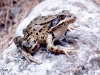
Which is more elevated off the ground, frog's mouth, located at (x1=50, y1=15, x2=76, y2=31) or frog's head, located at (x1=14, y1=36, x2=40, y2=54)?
frog's mouth, located at (x1=50, y1=15, x2=76, y2=31)

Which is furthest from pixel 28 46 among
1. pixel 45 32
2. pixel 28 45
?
pixel 45 32

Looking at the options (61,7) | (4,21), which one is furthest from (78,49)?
(4,21)

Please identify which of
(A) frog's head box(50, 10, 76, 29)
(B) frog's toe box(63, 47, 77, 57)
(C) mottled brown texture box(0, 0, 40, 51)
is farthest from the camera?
(C) mottled brown texture box(0, 0, 40, 51)

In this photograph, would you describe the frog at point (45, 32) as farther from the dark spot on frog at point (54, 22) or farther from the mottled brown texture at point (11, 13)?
the mottled brown texture at point (11, 13)

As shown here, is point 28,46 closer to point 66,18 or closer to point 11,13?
point 66,18

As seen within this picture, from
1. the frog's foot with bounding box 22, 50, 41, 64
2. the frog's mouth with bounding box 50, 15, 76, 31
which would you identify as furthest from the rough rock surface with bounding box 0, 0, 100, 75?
the frog's mouth with bounding box 50, 15, 76, 31

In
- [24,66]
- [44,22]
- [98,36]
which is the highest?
[44,22]

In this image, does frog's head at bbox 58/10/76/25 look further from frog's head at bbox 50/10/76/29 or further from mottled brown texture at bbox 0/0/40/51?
mottled brown texture at bbox 0/0/40/51

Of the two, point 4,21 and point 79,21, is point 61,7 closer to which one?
point 79,21
